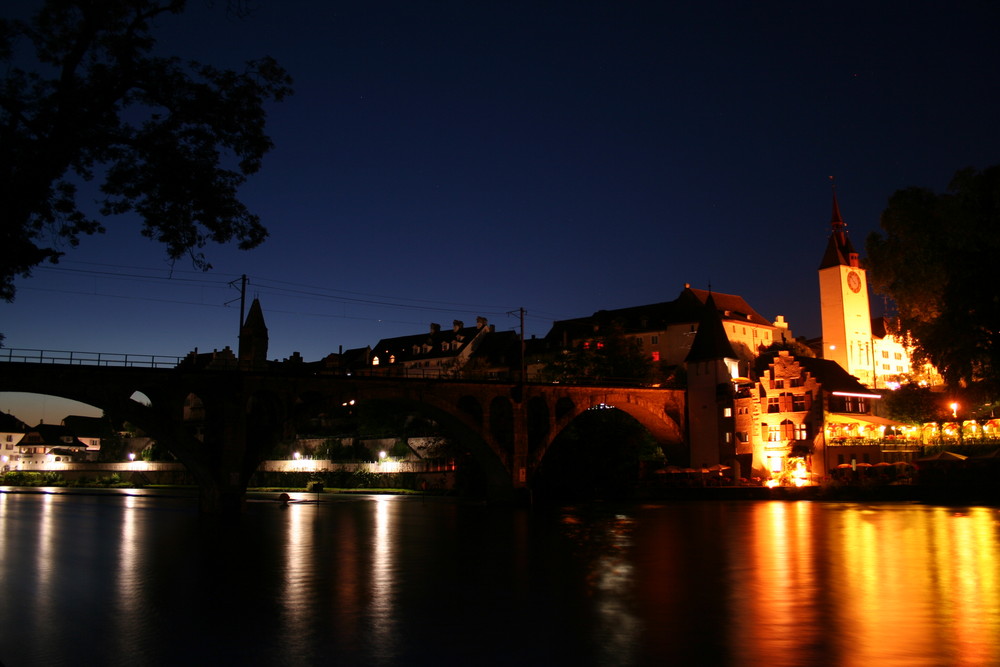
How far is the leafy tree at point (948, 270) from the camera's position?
127ft

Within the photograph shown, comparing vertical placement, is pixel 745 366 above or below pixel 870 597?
above

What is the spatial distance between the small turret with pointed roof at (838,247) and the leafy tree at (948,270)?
72.9 meters

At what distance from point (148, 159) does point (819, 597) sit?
14.0 m

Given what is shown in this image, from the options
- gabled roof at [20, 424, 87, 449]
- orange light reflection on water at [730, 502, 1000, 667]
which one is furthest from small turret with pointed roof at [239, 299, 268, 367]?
gabled roof at [20, 424, 87, 449]

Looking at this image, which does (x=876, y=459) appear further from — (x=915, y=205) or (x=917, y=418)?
(x=915, y=205)

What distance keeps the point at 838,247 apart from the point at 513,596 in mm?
109546

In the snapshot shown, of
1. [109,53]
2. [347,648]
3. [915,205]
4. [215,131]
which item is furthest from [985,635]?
[915,205]

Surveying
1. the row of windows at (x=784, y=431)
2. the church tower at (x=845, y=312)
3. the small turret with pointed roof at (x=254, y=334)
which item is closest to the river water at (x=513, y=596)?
the row of windows at (x=784, y=431)

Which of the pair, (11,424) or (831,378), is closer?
(831,378)

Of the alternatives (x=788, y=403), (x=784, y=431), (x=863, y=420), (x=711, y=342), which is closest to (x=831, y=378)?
(x=863, y=420)

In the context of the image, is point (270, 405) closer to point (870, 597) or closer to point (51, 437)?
point (870, 597)

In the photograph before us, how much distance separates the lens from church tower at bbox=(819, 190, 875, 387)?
11056 cm

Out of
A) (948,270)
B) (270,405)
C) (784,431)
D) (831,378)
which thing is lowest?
(784,431)

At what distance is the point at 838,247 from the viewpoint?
11606 centimetres
